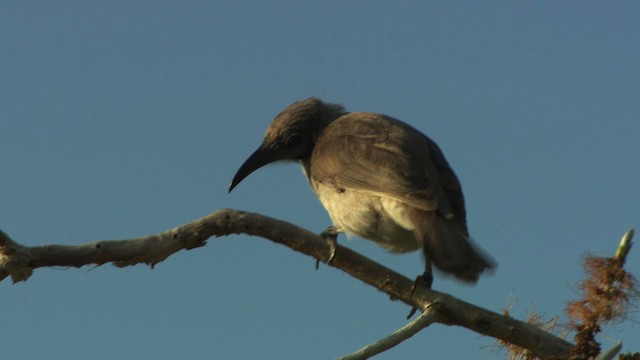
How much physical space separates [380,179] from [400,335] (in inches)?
98.5

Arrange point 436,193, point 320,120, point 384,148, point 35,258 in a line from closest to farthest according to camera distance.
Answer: point 35,258, point 436,193, point 384,148, point 320,120

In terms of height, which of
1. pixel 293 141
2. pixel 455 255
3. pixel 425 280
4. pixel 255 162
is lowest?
pixel 425 280

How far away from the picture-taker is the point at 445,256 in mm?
5676

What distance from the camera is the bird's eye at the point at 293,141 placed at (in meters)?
7.73

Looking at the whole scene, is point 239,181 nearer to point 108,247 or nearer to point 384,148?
point 384,148

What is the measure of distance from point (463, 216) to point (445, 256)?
84cm

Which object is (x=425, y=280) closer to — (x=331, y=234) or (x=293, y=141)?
(x=331, y=234)

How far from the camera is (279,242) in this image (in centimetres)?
459

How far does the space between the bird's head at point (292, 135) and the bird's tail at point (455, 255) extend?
6.85 feet

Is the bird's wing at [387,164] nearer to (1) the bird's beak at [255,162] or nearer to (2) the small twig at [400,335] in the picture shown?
(1) the bird's beak at [255,162]

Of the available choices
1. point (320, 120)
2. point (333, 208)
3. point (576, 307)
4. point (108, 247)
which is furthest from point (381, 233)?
point (576, 307)

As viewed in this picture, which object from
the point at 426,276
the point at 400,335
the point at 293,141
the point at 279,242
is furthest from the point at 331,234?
the point at 400,335

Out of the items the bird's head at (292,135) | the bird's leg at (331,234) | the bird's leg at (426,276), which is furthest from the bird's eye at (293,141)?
the bird's leg at (426,276)

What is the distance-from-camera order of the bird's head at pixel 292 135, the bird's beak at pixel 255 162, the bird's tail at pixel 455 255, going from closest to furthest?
1. the bird's tail at pixel 455 255
2. the bird's beak at pixel 255 162
3. the bird's head at pixel 292 135
